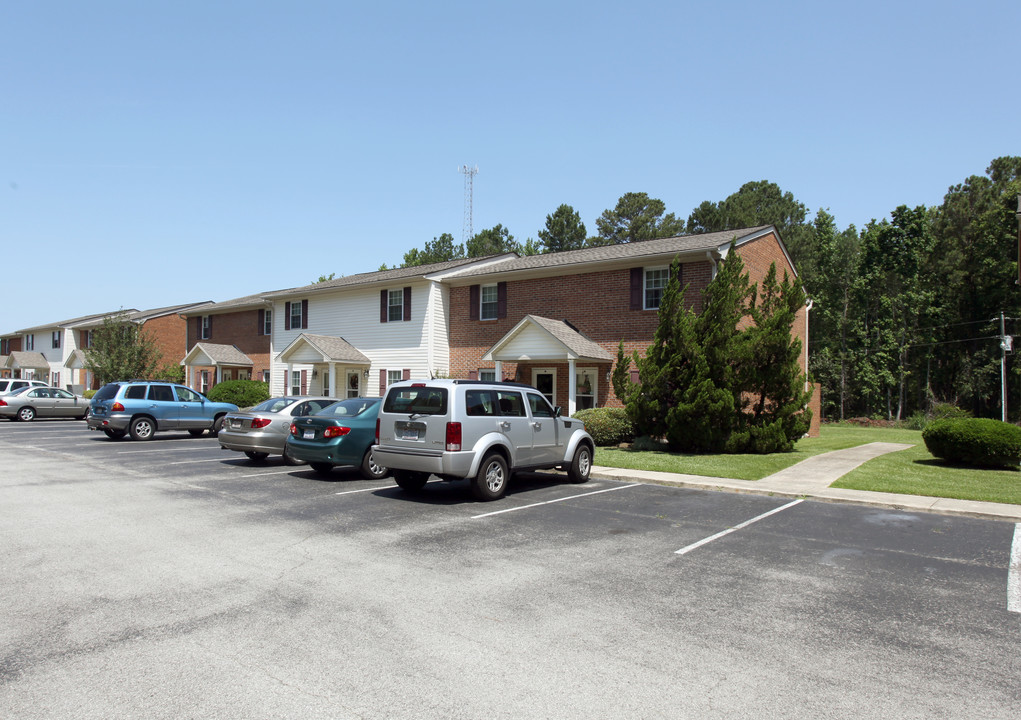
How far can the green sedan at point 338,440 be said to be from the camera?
12102 mm

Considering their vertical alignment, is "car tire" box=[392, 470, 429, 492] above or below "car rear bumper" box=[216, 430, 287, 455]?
below

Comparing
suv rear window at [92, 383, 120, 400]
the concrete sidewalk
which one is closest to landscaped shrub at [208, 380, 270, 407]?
suv rear window at [92, 383, 120, 400]

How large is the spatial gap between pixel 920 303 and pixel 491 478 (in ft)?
154

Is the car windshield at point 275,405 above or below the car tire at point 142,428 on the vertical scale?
above

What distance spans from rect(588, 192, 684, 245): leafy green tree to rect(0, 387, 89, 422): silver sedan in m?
42.6

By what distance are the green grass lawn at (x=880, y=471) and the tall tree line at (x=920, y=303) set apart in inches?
1254

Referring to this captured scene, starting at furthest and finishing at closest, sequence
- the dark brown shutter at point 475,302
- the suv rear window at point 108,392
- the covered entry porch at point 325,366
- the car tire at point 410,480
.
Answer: the covered entry porch at point 325,366 < the dark brown shutter at point 475,302 < the suv rear window at point 108,392 < the car tire at point 410,480

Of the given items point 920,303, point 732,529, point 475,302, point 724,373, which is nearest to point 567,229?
point 920,303

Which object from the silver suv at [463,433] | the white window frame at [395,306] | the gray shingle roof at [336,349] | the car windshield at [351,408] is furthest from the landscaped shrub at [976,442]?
the gray shingle roof at [336,349]

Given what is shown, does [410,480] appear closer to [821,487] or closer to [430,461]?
[430,461]

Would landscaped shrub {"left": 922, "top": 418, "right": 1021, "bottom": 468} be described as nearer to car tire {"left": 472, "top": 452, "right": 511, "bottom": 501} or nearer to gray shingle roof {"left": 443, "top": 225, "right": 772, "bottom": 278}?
gray shingle roof {"left": 443, "top": 225, "right": 772, "bottom": 278}

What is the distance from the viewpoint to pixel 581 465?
12.5m

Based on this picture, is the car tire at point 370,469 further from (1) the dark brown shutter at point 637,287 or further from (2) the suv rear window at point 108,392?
(2) the suv rear window at point 108,392

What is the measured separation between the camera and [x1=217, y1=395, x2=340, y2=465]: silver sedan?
46.2ft
